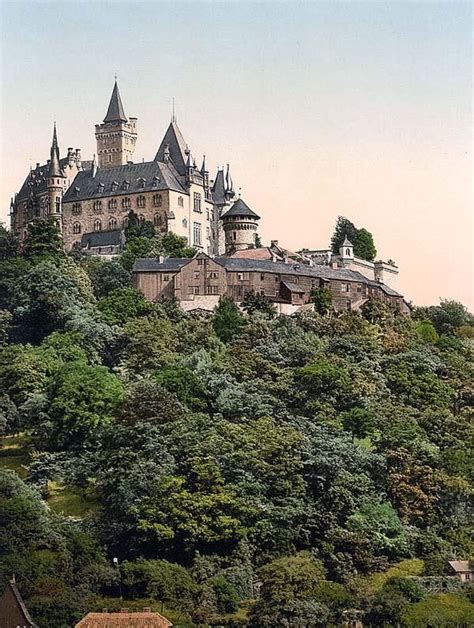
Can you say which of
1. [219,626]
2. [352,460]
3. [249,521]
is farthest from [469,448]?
[219,626]

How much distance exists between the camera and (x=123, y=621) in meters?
41.4

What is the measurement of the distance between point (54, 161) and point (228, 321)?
92.8 ft

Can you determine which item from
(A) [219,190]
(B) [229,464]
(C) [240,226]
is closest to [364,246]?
(C) [240,226]

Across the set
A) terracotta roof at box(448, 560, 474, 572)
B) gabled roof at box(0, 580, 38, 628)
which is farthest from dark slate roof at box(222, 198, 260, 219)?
gabled roof at box(0, 580, 38, 628)

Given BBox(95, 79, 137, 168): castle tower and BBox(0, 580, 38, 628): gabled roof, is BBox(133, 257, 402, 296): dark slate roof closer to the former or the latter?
BBox(95, 79, 137, 168): castle tower

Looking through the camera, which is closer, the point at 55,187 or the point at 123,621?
the point at 123,621

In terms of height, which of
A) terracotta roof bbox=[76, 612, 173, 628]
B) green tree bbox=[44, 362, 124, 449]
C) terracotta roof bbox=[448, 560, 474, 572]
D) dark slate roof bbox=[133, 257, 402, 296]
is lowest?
terracotta roof bbox=[76, 612, 173, 628]

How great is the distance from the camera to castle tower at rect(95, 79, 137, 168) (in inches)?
3718

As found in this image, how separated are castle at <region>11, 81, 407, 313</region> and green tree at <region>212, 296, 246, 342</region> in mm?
2120

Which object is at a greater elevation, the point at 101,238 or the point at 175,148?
the point at 175,148

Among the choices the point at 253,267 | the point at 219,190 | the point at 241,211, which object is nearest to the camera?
the point at 253,267

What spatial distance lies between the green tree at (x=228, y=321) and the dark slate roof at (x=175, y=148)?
74.2ft

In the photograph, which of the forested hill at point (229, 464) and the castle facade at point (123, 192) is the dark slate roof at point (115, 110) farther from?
the forested hill at point (229, 464)

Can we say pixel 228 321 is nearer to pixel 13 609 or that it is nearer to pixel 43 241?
pixel 43 241
